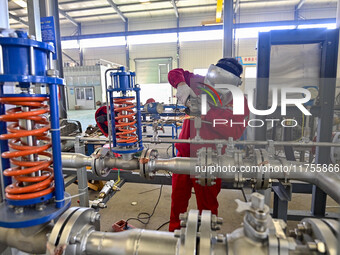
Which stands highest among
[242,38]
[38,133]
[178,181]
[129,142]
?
[242,38]

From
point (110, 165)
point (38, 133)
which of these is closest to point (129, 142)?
point (110, 165)

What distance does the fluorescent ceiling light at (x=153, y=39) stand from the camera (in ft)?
31.5

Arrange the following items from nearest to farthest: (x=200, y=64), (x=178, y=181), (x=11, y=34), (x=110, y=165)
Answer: (x=11, y=34) < (x=110, y=165) < (x=178, y=181) < (x=200, y=64)

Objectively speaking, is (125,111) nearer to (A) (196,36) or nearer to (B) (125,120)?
(B) (125,120)

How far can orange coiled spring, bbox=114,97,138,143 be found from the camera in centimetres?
116

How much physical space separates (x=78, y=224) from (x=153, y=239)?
213 millimetres

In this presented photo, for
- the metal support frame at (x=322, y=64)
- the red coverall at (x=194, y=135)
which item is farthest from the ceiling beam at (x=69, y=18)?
the metal support frame at (x=322, y=64)

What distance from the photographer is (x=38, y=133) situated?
592mm

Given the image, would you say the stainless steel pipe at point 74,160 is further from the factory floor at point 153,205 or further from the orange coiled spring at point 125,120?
the factory floor at point 153,205

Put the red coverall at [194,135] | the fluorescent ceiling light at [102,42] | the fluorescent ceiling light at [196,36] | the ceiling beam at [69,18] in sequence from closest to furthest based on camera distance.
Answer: the red coverall at [194,135] < the ceiling beam at [69,18] < the fluorescent ceiling light at [196,36] < the fluorescent ceiling light at [102,42]

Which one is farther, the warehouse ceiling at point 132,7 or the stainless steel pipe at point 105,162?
the warehouse ceiling at point 132,7

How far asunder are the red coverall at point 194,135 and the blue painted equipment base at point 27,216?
3.67 ft

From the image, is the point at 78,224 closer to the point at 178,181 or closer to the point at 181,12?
the point at 178,181

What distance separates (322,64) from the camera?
5.47ft
